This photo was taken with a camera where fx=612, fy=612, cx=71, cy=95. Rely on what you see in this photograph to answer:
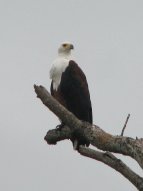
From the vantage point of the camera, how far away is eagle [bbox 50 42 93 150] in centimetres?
1134

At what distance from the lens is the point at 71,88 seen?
11.6m

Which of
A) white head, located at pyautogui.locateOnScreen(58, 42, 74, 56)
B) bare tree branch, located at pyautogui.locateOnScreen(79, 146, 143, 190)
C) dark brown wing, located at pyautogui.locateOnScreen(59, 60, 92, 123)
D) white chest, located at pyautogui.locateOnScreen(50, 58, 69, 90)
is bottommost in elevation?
bare tree branch, located at pyautogui.locateOnScreen(79, 146, 143, 190)

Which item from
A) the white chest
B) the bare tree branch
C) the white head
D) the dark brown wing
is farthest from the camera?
the white head

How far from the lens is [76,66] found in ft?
38.9

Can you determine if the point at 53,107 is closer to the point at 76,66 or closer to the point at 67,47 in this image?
the point at 76,66

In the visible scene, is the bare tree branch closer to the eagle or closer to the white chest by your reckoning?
the eagle

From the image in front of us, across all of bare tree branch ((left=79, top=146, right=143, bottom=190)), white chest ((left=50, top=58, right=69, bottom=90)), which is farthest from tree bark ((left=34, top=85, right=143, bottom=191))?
white chest ((left=50, top=58, right=69, bottom=90))

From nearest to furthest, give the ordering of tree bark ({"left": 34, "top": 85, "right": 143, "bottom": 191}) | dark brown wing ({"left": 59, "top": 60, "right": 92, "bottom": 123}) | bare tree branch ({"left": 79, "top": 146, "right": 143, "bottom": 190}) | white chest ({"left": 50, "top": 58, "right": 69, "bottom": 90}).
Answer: bare tree branch ({"left": 79, "top": 146, "right": 143, "bottom": 190}) < tree bark ({"left": 34, "top": 85, "right": 143, "bottom": 191}) < dark brown wing ({"left": 59, "top": 60, "right": 92, "bottom": 123}) < white chest ({"left": 50, "top": 58, "right": 69, "bottom": 90})

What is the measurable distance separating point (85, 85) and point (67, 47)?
4.88 feet

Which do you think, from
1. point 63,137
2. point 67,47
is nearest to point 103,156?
point 63,137

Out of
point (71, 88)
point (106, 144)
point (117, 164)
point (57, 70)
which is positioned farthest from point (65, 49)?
point (117, 164)

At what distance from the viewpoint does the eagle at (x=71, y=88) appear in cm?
1134

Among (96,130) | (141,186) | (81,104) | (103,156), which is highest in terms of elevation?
(81,104)

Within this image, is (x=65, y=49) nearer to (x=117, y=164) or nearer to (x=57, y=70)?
(x=57, y=70)
